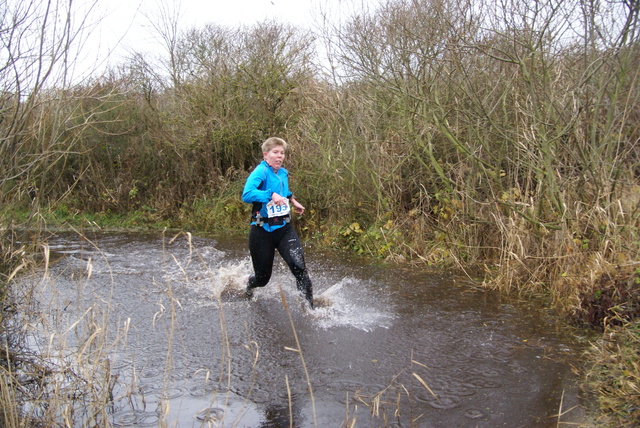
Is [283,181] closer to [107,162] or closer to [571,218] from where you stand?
[571,218]

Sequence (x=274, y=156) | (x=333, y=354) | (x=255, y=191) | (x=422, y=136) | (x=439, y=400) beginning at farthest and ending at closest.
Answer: (x=422, y=136)
(x=274, y=156)
(x=255, y=191)
(x=333, y=354)
(x=439, y=400)

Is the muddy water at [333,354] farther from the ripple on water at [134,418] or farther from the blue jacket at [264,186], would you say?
the blue jacket at [264,186]

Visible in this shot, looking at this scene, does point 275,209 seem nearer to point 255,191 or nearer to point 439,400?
point 255,191

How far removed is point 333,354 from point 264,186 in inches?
81.3

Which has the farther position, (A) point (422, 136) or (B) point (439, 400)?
(A) point (422, 136)

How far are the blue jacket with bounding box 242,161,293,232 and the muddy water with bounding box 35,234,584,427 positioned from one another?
104cm

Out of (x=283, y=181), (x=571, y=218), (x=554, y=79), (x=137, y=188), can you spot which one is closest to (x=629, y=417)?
(x=571, y=218)

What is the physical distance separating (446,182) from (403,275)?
1.74 m

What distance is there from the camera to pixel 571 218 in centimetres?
680

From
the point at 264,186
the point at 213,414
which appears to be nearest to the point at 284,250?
the point at 264,186

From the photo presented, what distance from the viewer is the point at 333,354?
17.1 feet

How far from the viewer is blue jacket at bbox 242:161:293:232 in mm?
6133

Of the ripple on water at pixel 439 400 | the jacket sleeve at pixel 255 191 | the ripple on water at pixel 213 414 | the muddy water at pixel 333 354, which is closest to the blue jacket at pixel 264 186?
the jacket sleeve at pixel 255 191

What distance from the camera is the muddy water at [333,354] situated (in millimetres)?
4004
